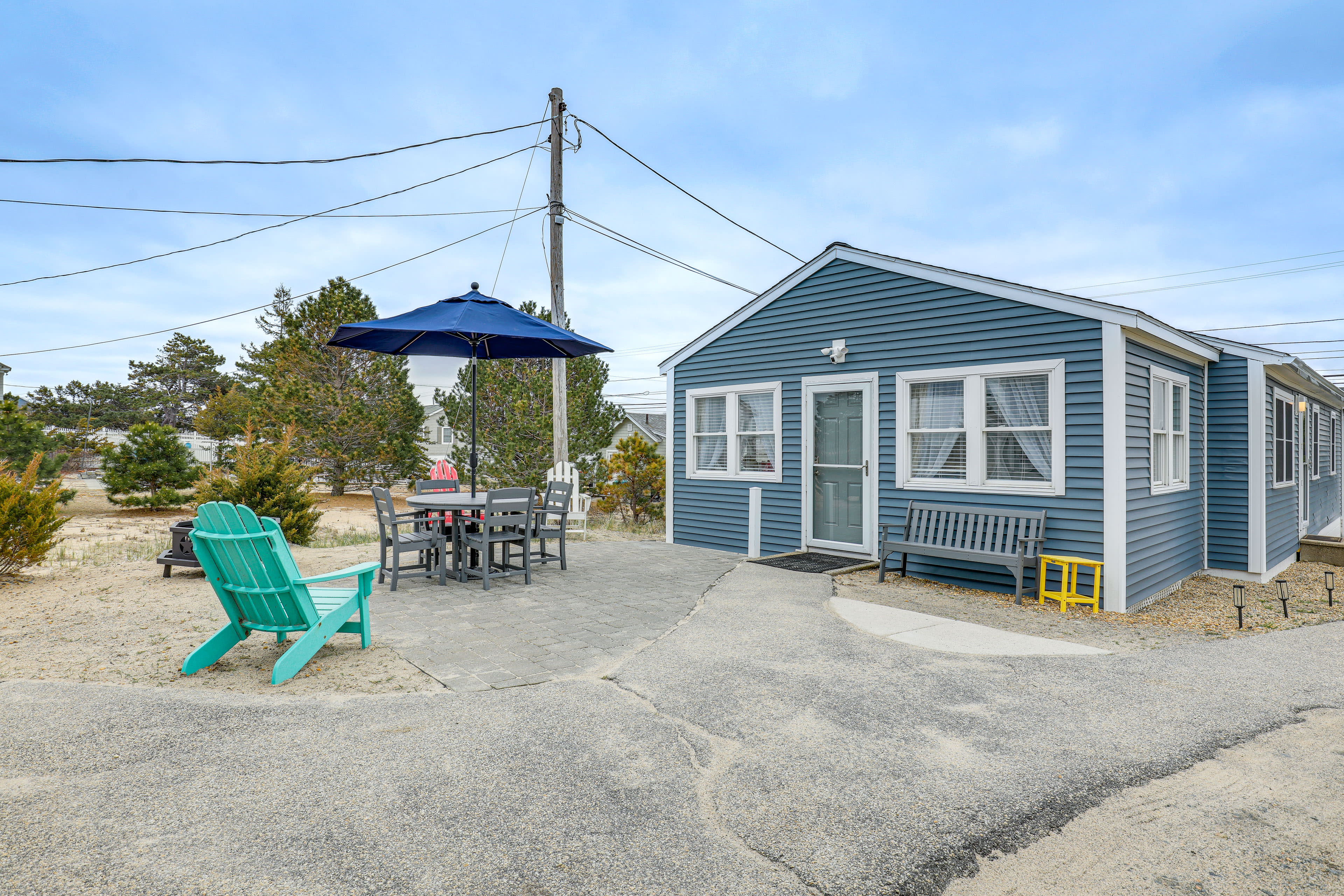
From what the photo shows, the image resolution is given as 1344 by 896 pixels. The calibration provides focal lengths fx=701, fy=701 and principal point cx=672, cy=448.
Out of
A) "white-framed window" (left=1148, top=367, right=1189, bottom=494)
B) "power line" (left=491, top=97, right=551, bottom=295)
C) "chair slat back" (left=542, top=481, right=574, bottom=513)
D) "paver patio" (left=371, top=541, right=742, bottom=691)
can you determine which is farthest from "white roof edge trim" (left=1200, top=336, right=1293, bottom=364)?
"power line" (left=491, top=97, right=551, bottom=295)

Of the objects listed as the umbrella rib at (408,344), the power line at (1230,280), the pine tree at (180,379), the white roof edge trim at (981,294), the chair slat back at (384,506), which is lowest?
the chair slat back at (384,506)

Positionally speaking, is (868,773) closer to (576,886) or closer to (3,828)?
(576,886)

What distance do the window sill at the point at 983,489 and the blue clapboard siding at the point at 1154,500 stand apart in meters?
0.62

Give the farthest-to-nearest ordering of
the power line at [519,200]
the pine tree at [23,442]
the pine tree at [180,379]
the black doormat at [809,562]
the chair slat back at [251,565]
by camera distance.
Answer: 1. the pine tree at [180,379]
2. the pine tree at [23,442]
3. the power line at [519,200]
4. the black doormat at [809,562]
5. the chair slat back at [251,565]

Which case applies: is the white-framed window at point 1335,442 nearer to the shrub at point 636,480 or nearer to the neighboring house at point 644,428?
the shrub at point 636,480

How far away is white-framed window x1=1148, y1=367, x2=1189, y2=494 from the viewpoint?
267 inches

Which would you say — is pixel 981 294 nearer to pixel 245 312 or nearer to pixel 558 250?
pixel 558 250

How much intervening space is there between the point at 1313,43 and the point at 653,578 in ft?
73.3

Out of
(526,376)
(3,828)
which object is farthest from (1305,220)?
(3,828)

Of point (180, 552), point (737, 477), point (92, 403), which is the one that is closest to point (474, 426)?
point (180, 552)

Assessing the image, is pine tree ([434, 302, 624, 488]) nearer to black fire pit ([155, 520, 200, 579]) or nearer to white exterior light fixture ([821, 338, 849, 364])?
black fire pit ([155, 520, 200, 579])

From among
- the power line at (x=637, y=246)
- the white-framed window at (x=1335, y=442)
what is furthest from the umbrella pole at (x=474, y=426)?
the white-framed window at (x=1335, y=442)

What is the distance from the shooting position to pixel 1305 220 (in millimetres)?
34094

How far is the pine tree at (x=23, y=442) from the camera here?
43.0 feet
